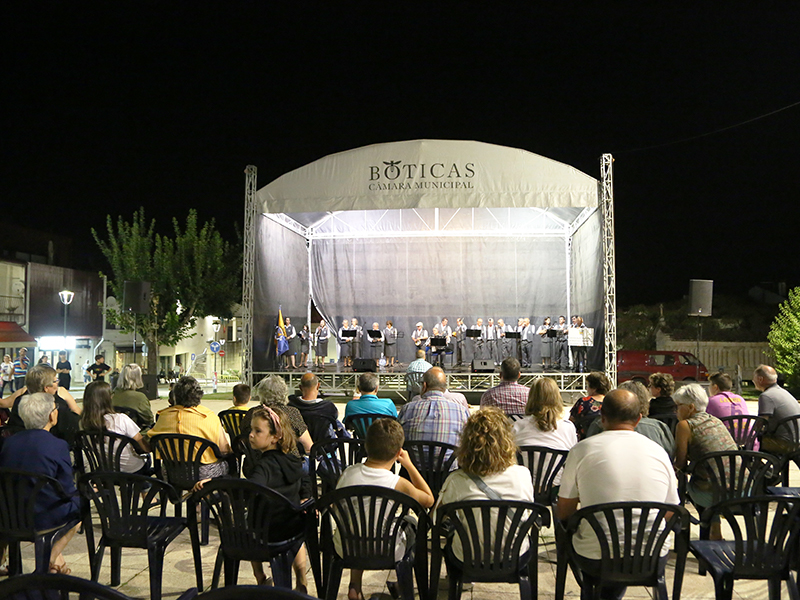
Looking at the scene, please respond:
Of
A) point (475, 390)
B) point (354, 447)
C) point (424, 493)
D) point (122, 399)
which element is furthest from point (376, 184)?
point (424, 493)

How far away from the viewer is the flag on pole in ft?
46.5

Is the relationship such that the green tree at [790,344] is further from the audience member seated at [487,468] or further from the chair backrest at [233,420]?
the audience member seated at [487,468]

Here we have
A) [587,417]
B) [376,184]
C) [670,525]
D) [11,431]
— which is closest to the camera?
[670,525]

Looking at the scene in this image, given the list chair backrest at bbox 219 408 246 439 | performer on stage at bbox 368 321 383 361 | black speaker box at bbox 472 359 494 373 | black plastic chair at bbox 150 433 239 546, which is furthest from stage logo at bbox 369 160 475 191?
black plastic chair at bbox 150 433 239 546

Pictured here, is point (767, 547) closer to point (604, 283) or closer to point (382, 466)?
point (382, 466)

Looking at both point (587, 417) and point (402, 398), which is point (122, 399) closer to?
point (587, 417)

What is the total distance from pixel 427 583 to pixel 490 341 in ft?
43.9

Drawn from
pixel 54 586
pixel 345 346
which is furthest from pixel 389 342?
pixel 54 586

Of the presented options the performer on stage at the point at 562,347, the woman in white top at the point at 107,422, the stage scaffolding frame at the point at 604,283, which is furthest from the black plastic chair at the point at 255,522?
the performer on stage at the point at 562,347

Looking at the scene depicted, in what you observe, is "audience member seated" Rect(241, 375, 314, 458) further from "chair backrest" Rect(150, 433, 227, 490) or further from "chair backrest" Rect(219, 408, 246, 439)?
"chair backrest" Rect(219, 408, 246, 439)

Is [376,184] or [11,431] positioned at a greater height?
[376,184]

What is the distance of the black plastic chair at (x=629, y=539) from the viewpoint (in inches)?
94.5

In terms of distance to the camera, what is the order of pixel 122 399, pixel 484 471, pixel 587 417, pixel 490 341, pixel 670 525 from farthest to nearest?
pixel 490 341
pixel 122 399
pixel 587 417
pixel 484 471
pixel 670 525

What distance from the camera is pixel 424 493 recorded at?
275 centimetres
